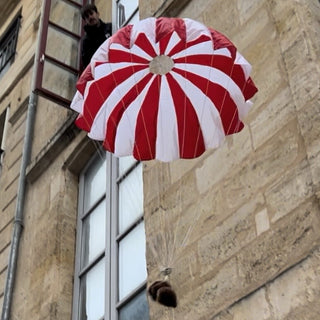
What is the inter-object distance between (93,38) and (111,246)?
2986 mm

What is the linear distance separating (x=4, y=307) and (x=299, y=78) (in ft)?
12.7

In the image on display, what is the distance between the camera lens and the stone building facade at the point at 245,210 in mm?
3895

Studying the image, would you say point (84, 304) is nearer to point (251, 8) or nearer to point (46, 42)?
point (251, 8)

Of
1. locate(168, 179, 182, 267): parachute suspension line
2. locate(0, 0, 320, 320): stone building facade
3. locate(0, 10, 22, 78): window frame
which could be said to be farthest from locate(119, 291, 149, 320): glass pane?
locate(0, 10, 22, 78): window frame

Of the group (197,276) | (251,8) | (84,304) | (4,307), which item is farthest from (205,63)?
(4,307)

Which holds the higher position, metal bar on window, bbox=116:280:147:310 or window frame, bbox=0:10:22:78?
window frame, bbox=0:10:22:78

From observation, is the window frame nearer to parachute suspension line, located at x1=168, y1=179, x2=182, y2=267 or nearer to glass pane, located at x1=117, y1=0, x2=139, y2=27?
glass pane, located at x1=117, y1=0, x2=139, y2=27

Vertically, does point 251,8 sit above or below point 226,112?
above

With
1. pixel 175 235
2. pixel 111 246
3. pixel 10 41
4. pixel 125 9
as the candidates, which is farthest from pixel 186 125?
pixel 10 41

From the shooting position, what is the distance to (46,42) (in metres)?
8.21

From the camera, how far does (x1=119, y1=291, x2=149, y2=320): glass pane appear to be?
207 inches

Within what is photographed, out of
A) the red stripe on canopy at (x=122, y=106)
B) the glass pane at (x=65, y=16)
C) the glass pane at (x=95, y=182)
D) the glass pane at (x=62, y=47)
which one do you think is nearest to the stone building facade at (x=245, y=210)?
the glass pane at (x=95, y=182)

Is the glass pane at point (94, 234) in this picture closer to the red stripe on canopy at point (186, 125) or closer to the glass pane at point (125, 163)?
the glass pane at point (125, 163)

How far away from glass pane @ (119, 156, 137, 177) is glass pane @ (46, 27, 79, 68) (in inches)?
84.0
